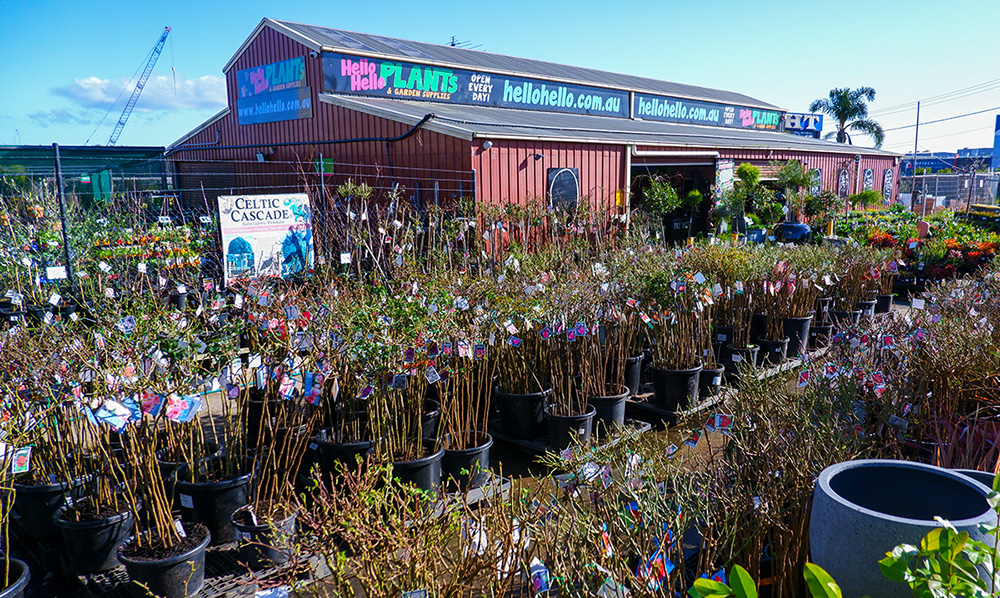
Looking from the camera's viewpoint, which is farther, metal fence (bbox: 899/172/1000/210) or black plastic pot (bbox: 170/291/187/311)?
metal fence (bbox: 899/172/1000/210)

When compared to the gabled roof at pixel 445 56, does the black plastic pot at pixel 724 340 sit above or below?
below

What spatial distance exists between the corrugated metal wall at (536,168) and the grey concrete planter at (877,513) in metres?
8.15

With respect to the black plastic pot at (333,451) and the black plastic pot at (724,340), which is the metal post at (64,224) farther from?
the black plastic pot at (724,340)

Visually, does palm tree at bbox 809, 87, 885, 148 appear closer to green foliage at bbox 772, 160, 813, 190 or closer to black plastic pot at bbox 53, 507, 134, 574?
green foliage at bbox 772, 160, 813, 190

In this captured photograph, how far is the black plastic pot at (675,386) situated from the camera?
504cm

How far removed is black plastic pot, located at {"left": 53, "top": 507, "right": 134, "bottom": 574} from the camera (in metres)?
3.08

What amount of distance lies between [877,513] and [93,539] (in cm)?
318

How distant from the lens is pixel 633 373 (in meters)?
5.41

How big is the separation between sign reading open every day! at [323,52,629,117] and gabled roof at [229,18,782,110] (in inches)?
6.2

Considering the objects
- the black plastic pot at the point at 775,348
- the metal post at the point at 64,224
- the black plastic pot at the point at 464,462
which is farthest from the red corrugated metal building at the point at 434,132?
the black plastic pot at the point at 464,462

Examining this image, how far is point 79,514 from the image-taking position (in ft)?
10.4

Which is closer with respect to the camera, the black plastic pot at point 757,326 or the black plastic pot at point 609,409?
the black plastic pot at point 609,409

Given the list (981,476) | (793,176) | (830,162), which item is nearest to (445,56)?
(793,176)

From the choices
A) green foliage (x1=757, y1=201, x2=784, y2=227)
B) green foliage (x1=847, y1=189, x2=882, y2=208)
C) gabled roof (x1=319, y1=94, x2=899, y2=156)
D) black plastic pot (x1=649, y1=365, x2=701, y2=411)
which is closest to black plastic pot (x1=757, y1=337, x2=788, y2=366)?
black plastic pot (x1=649, y1=365, x2=701, y2=411)
